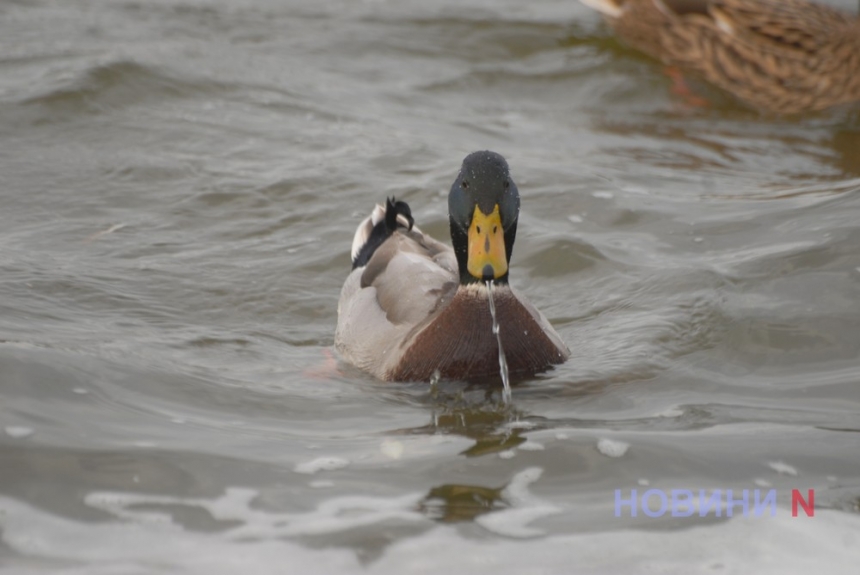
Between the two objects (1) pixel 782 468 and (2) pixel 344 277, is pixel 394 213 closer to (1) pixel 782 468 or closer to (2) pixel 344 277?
(2) pixel 344 277

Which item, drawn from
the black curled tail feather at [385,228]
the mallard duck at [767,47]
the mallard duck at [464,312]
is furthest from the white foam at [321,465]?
the mallard duck at [767,47]

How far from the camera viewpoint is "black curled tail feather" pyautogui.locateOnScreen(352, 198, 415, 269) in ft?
24.6

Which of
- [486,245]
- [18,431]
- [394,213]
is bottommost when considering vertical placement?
[18,431]

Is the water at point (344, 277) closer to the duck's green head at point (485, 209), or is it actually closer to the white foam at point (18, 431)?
the white foam at point (18, 431)

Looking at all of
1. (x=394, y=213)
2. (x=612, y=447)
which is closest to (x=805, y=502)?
(x=612, y=447)

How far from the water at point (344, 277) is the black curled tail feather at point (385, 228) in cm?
43

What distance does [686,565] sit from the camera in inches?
178

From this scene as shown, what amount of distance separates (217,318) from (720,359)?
285cm

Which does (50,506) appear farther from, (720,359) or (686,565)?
(720,359)

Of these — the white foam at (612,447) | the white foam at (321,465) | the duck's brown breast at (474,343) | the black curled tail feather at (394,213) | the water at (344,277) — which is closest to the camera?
the water at (344,277)

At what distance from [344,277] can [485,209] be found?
8.21 feet

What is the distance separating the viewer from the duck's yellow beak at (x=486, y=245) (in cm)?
591

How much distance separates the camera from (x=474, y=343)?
20.1ft

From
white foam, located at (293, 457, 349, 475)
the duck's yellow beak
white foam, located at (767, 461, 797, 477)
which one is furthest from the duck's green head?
white foam, located at (767, 461, 797, 477)
